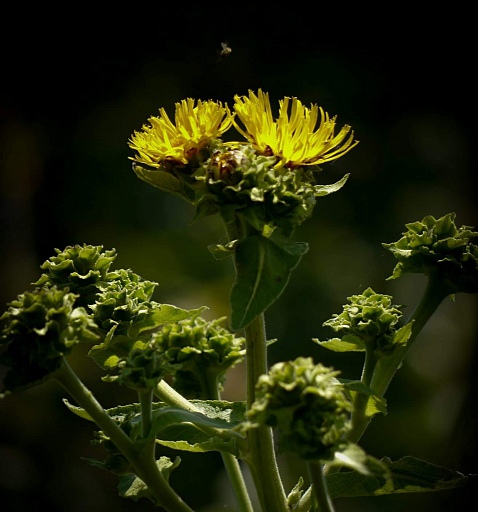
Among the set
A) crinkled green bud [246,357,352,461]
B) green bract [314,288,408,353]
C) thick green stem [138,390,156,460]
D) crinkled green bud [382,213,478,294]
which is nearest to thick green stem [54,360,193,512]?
thick green stem [138,390,156,460]

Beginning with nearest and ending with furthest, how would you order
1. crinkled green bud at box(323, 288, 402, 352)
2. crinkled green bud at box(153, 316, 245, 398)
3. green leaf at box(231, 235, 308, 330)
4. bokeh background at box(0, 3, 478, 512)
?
green leaf at box(231, 235, 308, 330) → crinkled green bud at box(153, 316, 245, 398) → crinkled green bud at box(323, 288, 402, 352) → bokeh background at box(0, 3, 478, 512)

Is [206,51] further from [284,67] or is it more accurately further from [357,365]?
[357,365]

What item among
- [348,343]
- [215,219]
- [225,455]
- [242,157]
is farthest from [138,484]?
[215,219]

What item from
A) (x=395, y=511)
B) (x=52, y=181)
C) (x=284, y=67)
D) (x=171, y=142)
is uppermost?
(x=284, y=67)

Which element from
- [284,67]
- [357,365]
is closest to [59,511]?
[357,365]

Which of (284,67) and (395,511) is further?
(284,67)

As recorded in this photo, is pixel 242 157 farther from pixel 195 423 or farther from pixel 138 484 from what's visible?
pixel 138 484

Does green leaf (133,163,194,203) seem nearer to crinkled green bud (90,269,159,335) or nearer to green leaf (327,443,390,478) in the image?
crinkled green bud (90,269,159,335)
